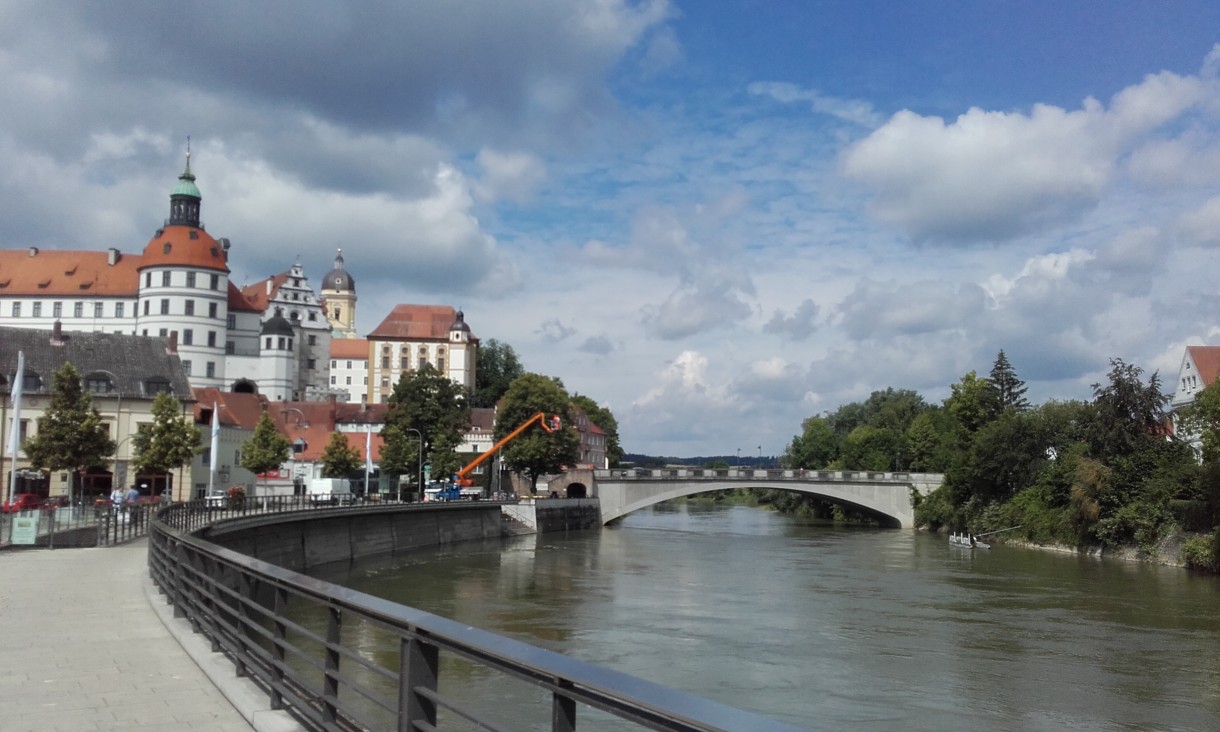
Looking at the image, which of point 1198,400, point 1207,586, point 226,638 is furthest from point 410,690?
point 1198,400

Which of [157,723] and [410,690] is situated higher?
[410,690]

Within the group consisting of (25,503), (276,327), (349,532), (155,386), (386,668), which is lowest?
(349,532)

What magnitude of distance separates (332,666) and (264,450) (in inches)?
2472

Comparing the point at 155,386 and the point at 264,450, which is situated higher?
the point at 155,386

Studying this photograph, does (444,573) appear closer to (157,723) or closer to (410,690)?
(157,723)

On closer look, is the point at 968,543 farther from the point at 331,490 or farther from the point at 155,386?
the point at 155,386

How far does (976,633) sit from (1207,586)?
664 inches

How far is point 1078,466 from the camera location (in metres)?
54.0

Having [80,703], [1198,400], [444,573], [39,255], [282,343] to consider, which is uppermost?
[39,255]

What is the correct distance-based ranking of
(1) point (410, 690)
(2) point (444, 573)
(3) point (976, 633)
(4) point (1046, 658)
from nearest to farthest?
1. (1) point (410, 690)
2. (4) point (1046, 658)
3. (3) point (976, 633)
4. (2) point (444, 573)

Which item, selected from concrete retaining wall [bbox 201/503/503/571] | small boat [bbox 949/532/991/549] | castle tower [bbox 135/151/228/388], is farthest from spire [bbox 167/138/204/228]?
small boat [bbox 949/532/991/549]

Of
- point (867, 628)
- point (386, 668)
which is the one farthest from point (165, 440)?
point (386, 668)

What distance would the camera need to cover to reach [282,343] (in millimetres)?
114812

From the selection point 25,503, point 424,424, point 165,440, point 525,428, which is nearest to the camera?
point 25,503
